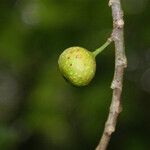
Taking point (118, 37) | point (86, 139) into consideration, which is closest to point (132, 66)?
point (86, 139)

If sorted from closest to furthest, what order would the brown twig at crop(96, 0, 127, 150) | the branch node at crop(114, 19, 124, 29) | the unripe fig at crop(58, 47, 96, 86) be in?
1. the brown twig at crop(96, 0, 127, 150)
2. the branch node at crop(114, 19, 124, 29)
3. the unripe fig at crop(58, 47, 96, 86)

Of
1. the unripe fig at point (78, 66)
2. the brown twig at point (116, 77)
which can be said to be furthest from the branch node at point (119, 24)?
the unripe fig at point (78, 66)

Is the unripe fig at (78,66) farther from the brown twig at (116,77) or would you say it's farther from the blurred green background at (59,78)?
the blurred green background at (59,78)

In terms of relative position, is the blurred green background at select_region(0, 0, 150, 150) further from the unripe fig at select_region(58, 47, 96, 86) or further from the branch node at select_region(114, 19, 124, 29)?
the branch node at select_region(114, 19, 124, 29)

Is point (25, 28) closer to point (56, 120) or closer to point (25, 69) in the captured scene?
point (25, 69)

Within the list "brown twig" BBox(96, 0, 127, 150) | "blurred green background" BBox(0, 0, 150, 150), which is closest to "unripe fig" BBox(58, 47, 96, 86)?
"brown twig" BBox(96, 0, 127, 150)

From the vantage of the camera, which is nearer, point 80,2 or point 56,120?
point 80,2
